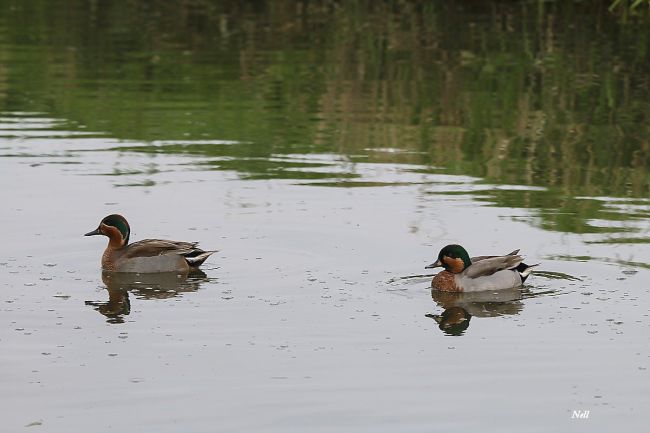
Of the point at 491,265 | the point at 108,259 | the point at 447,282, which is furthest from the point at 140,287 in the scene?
the point at 491,265

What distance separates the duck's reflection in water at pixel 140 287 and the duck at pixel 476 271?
70.9 inches

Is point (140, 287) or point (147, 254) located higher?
point (147, 254)

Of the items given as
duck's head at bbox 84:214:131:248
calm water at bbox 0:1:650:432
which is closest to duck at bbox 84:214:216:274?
duck's head at bbox 84:214:131:248

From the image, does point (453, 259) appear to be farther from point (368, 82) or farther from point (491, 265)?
point (368, 82)

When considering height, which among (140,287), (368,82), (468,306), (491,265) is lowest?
(140,287)

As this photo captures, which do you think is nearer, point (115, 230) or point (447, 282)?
point (447, 282)

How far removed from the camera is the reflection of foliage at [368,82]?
16297mm

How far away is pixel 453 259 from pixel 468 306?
436 millimetres

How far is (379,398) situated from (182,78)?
45.1ft

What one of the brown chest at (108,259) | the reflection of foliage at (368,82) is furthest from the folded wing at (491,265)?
the brown chest at (108,259)

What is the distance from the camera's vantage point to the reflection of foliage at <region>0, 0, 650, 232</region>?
53.5 feet

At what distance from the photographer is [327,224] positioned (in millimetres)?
12992

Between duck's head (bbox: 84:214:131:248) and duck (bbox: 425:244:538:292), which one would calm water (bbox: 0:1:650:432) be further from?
duck's head (bbox: 84:214:131:248)

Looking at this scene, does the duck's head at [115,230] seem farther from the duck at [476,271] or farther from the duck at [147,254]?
the duck at [476,271]
